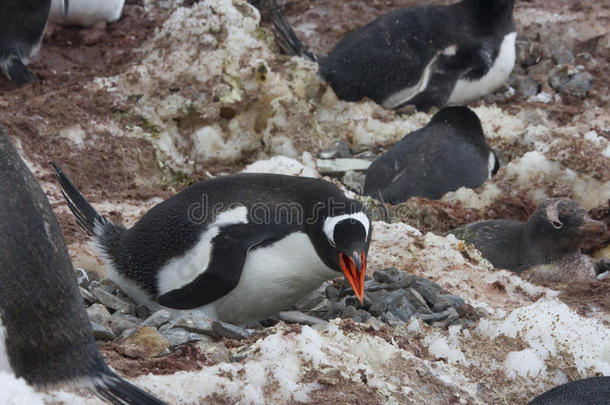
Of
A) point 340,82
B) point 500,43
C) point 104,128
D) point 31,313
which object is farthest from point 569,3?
point 31,313

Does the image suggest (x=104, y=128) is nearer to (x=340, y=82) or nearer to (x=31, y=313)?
(x=340, y=82)

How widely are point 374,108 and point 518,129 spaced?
101cm

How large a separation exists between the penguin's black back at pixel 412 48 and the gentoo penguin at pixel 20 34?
197 cm

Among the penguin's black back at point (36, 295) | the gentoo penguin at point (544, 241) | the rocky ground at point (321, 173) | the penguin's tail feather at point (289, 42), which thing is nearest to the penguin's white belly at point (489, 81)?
the rocky ground at point (321, 173)

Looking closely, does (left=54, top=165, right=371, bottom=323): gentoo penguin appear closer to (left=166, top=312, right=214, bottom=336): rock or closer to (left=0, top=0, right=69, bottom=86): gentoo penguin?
(left=166, top=312, right=214, bottom=336): rock

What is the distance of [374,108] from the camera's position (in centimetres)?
606

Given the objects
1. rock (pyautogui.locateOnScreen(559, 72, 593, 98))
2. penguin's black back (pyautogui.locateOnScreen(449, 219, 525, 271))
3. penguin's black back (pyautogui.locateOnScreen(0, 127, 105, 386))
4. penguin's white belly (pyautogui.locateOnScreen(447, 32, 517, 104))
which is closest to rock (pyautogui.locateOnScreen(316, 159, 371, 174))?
penguin's black back (pyautogui.locateOnScreen(449, 219, 525, 271))

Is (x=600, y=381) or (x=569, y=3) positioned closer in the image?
(x=600, y=381)

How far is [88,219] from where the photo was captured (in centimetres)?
338

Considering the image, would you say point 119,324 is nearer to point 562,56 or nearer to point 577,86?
point 577,86

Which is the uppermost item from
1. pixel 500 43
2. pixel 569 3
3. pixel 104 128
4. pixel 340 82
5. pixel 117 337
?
pixel 117 337

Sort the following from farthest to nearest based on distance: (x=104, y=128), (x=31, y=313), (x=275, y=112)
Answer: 1. (x=275, y=112)
2. (x=104, y=128)
3. (x=31, y=313)

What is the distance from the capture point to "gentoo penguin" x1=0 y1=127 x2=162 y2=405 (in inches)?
81.0

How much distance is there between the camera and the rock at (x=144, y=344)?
2.46 m
